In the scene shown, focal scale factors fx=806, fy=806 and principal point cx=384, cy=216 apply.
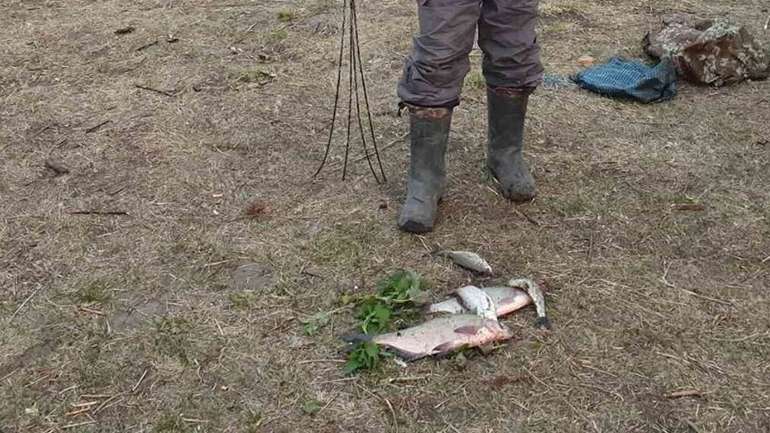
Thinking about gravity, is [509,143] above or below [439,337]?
above

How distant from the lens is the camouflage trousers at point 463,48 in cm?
259

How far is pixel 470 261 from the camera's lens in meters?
2.62

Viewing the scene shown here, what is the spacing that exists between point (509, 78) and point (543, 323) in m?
0.92

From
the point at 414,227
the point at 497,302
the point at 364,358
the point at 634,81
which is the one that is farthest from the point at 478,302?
the point at 634,81

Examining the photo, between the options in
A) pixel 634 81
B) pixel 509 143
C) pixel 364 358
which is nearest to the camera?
pixel 364 358

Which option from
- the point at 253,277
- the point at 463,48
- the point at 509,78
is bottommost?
the point at 253,277

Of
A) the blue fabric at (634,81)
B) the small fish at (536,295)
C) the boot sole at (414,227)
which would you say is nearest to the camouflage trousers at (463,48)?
the boot sole at (414,227)

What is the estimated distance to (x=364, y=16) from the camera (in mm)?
4941

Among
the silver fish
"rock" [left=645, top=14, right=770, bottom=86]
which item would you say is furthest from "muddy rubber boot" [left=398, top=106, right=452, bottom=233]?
"rock" [left=645, top=14, right=770, bottom=86]

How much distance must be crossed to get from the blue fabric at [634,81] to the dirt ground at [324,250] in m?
0.08

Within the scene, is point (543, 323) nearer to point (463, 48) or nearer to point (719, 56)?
point (463, 48)

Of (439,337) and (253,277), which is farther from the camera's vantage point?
(253,277)

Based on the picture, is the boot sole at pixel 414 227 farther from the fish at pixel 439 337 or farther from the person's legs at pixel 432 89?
the fish at pixel 439 337

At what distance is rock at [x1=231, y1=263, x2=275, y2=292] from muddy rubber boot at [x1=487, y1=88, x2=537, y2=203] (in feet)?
3.13
